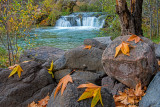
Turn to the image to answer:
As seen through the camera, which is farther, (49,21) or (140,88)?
(49,21)

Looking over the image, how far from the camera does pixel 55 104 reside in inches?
64.9

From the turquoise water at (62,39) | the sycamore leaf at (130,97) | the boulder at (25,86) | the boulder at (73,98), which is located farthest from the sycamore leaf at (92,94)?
the turquoise water at (62,39)

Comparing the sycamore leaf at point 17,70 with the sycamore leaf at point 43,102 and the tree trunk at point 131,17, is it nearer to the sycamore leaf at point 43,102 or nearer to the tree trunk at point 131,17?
the sycamore leaf at point 43,102

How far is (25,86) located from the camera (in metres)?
2.68

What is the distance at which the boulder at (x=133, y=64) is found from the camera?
217 centimetres

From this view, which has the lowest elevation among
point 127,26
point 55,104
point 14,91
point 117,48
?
point 14,91

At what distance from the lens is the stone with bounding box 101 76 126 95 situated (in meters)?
2.45

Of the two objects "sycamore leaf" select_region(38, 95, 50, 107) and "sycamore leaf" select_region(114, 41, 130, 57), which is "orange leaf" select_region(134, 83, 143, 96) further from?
"sycamore leaf" select_region(38, 95, 50, 107)

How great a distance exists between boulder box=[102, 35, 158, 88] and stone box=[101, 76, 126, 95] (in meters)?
0.10

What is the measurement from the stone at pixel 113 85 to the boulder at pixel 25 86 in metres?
1.06

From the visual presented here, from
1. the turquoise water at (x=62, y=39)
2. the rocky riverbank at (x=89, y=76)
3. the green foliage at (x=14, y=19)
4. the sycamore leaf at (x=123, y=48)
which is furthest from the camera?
the turquoise water at (x=62, y=39)

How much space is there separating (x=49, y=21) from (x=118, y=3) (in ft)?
58.2

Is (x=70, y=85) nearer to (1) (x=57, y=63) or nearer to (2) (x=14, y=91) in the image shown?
(2) (x=14, y=91)

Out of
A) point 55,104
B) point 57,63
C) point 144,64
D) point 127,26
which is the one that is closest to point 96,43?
point 127,26
